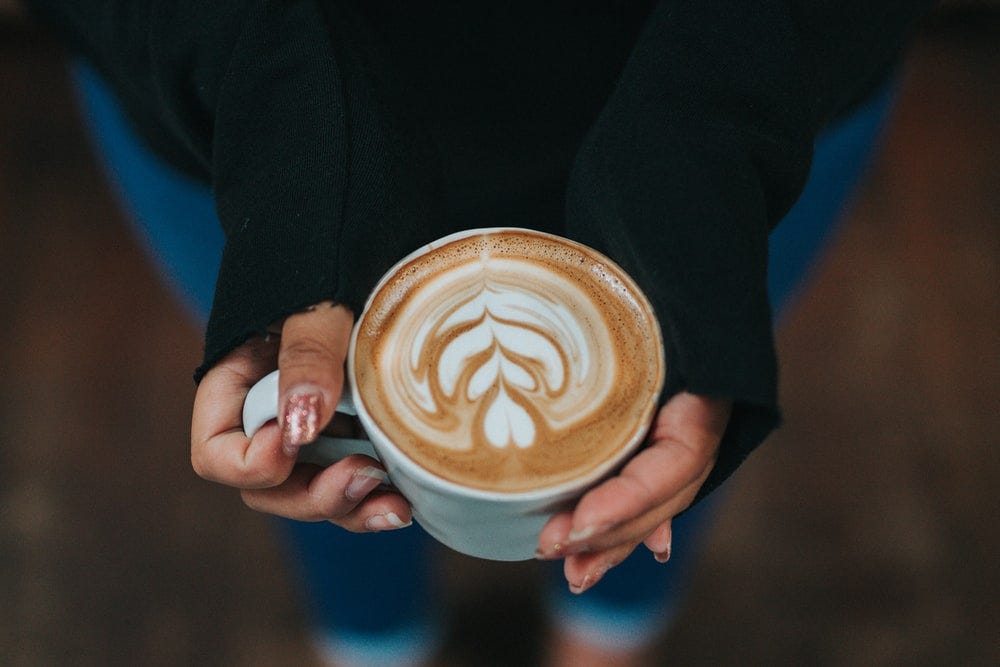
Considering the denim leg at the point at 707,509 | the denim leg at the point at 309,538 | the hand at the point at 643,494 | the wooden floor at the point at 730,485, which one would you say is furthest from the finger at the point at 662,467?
the wooden floor at the point at 730,485

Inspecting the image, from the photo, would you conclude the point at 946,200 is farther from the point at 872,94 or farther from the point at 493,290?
the point at 493,290

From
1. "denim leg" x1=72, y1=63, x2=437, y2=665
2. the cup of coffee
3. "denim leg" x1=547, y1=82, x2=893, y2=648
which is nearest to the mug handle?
the cup of coffee

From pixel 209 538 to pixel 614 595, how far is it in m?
0.54

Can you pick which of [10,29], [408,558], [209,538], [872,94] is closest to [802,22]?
[872,94]

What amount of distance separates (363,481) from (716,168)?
298 mm

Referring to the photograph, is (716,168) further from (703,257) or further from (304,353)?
(304,353)

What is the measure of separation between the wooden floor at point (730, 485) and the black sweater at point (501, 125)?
67cm

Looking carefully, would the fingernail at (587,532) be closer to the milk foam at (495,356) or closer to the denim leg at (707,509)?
the milk foam at (495,356)

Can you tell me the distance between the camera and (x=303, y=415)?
55cm

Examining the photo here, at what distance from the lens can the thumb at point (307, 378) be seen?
550 mm

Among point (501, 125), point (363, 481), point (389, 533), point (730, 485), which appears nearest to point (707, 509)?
point (730, 485)

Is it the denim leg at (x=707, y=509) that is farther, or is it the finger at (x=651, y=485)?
the denim leg at (x=707, y=509)

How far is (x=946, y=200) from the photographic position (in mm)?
1646

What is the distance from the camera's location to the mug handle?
1.94 ft
